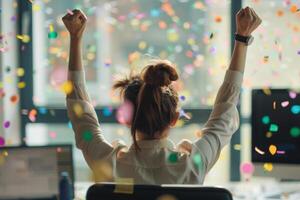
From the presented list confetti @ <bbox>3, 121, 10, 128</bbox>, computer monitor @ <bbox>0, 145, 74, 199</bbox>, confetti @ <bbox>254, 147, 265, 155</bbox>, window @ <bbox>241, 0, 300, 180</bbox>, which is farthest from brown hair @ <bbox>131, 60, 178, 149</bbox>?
confetti @ <bbox>3, 121, 10, 128</bbox>

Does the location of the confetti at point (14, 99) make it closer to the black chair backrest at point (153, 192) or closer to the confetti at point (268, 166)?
the confetti at point (268, 166)

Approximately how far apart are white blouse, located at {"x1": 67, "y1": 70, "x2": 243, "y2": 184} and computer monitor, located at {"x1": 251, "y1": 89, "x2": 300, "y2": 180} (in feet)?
1.66

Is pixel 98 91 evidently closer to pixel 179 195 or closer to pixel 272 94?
pixel 272 94

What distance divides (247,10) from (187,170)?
0.63 meters

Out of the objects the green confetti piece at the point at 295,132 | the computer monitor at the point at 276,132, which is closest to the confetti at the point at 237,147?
the computer monitor at the point at 276,132

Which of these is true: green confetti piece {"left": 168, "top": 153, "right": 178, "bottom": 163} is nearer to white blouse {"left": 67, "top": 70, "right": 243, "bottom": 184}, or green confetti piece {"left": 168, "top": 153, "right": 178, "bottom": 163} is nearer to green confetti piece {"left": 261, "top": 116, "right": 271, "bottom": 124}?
white blouse {"left": 67, "top": 70, "right": 243, "bottom": 184}

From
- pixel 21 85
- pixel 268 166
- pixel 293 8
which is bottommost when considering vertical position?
pixel 268 166

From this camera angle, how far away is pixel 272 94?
2.19 meters

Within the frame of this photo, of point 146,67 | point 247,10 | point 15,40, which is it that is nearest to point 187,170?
point 146,67

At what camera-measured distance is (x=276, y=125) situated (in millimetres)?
2184

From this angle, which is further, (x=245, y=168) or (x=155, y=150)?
(x=245, y=168)

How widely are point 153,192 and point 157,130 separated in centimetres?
36

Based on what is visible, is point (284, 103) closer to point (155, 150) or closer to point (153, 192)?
point (155, 150)

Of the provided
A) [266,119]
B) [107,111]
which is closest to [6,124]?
[107,111]
